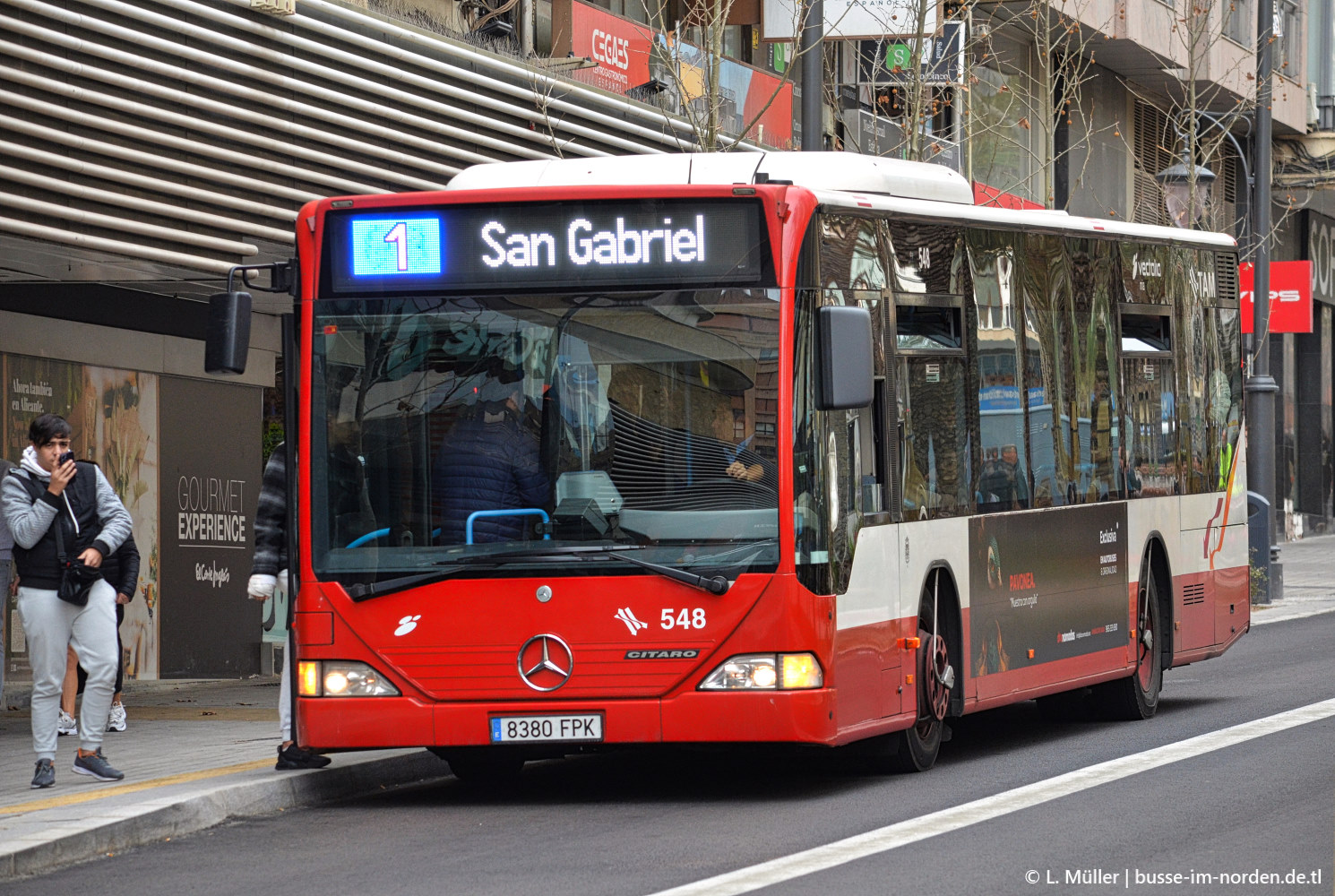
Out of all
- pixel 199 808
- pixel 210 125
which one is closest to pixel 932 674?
pixel 199 808

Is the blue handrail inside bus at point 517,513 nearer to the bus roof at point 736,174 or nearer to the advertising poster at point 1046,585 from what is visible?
the bus roof at point 736,174

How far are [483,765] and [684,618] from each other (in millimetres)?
2174

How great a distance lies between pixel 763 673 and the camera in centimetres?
1009

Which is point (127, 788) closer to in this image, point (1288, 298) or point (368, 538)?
point (368, 538)

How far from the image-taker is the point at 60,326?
16906mm

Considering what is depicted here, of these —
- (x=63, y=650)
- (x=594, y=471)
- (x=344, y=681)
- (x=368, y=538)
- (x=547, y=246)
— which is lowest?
(x=344, y=681)

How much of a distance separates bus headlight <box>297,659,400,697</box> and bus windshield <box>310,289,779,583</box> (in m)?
0.40

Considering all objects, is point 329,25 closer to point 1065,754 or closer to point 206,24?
point 206,24

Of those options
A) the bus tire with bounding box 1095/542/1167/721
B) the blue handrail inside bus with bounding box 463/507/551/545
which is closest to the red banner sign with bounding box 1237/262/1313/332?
the bus tire with bounding box 1095/542/1167/721

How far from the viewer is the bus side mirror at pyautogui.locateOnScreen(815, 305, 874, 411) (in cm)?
1007

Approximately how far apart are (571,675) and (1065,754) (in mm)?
3446

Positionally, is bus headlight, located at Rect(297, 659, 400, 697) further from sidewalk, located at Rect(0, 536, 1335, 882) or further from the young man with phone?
the young man with phone

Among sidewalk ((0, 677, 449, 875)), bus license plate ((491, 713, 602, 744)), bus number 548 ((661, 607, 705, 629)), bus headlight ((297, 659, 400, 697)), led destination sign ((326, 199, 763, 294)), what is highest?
led destination sign ((326, 199, 763, 294))

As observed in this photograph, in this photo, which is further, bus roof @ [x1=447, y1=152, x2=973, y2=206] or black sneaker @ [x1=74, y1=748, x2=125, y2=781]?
bus roof @ [x1=447, y1=152, x2=973, y2=206]
